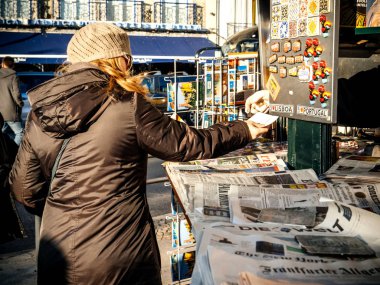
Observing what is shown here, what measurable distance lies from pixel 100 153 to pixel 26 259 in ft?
8.81

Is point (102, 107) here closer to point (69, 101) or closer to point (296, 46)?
point (69, 101)

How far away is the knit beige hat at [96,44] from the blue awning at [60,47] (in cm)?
1283

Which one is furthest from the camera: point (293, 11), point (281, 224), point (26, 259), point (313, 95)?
point (26, 259)

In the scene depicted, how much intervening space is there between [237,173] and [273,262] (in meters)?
0.97

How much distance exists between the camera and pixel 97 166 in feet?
5.42

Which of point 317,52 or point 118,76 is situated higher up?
point 317,52

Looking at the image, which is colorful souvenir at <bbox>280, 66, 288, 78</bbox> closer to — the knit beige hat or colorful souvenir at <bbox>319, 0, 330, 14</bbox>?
colorful souvenir at <bbox>319, 0, 330, 14</bbox>

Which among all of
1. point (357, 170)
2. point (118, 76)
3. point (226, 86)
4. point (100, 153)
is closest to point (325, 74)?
point (357, 170)

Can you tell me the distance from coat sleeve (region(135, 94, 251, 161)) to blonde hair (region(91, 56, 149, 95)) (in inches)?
2.5

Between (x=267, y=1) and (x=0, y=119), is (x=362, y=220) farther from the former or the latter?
(x=0, y=119)

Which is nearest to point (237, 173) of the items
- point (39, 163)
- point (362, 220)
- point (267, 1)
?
point (362, 220)

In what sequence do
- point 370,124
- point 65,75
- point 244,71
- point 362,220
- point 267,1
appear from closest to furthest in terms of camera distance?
point 362,220, point 65,75, point 267,1, point 370,124, point 244,71

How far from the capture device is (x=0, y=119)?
10.9ft

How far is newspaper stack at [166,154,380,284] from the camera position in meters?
1.22
